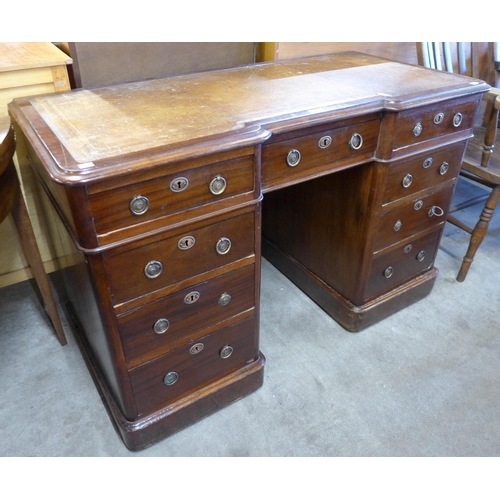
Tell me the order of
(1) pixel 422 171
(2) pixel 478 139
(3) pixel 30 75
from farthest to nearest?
1. (2) pixel 478 139
2. (1) pixel 422 171
3. (3) pixel 30 75

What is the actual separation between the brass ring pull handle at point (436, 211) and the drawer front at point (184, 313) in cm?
81

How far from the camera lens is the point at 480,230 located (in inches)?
76.5

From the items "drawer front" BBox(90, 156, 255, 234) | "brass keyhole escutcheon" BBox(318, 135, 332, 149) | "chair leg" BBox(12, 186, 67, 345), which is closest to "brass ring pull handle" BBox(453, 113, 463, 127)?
"brass keyhole escutcheon" BBox(318, 135, 332, 149)

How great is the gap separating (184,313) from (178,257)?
0.18 meters

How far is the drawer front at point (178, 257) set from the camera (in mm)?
1066

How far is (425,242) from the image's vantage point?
181cm

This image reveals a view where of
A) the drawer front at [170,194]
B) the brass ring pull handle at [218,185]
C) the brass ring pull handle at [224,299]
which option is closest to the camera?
the drawer front at [170,194]

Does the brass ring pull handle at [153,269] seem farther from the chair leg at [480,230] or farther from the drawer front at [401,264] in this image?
the chair leg at [480,230]

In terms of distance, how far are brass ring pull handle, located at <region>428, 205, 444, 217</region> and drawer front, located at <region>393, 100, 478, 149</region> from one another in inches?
11.7

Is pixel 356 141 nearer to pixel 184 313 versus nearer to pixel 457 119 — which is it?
pixel 457 119

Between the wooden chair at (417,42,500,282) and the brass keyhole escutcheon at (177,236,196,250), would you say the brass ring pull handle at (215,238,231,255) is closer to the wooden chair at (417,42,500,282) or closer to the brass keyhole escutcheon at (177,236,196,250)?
the brass keyhole escutcheon at (177,236,196,250)

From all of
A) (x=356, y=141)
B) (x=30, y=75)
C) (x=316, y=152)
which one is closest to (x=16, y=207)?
(x=30, y=75)

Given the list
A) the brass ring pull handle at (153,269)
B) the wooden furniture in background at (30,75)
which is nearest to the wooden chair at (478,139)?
the brass ring pull handle at (153,269)
